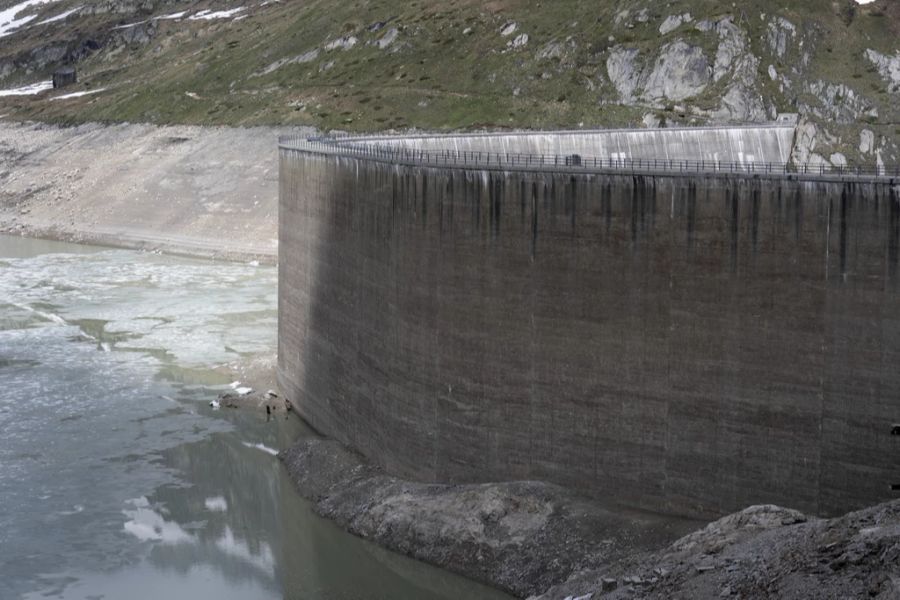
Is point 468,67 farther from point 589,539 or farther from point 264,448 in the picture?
point 589,539

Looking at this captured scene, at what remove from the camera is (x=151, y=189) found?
331 ft

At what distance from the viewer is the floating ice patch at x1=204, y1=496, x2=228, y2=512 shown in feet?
Result: 120

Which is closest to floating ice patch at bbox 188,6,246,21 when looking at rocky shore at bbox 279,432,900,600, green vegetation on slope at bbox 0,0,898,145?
green vegetation on slope at bbox 0,0,898,145

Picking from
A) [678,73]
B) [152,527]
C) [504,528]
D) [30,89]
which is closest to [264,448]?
[152,527]

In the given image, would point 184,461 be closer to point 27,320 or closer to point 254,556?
point 254,556

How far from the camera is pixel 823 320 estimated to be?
2861cm

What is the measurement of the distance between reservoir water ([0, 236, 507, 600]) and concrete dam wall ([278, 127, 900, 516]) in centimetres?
416

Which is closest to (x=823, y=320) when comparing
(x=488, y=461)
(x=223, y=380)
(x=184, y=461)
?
(x=488, y=461)

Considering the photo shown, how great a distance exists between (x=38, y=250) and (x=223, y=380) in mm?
49719

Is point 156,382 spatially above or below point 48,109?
below

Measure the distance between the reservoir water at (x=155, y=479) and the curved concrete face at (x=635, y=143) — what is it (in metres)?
12.6

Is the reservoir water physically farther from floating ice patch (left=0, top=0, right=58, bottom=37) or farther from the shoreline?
floating ice patch (left=0, top=0, right=58, bottom=37)

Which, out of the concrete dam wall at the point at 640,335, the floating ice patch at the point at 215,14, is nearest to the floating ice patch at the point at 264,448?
the concrete dam wall at the point at 640,335

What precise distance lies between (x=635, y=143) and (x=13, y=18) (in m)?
157
